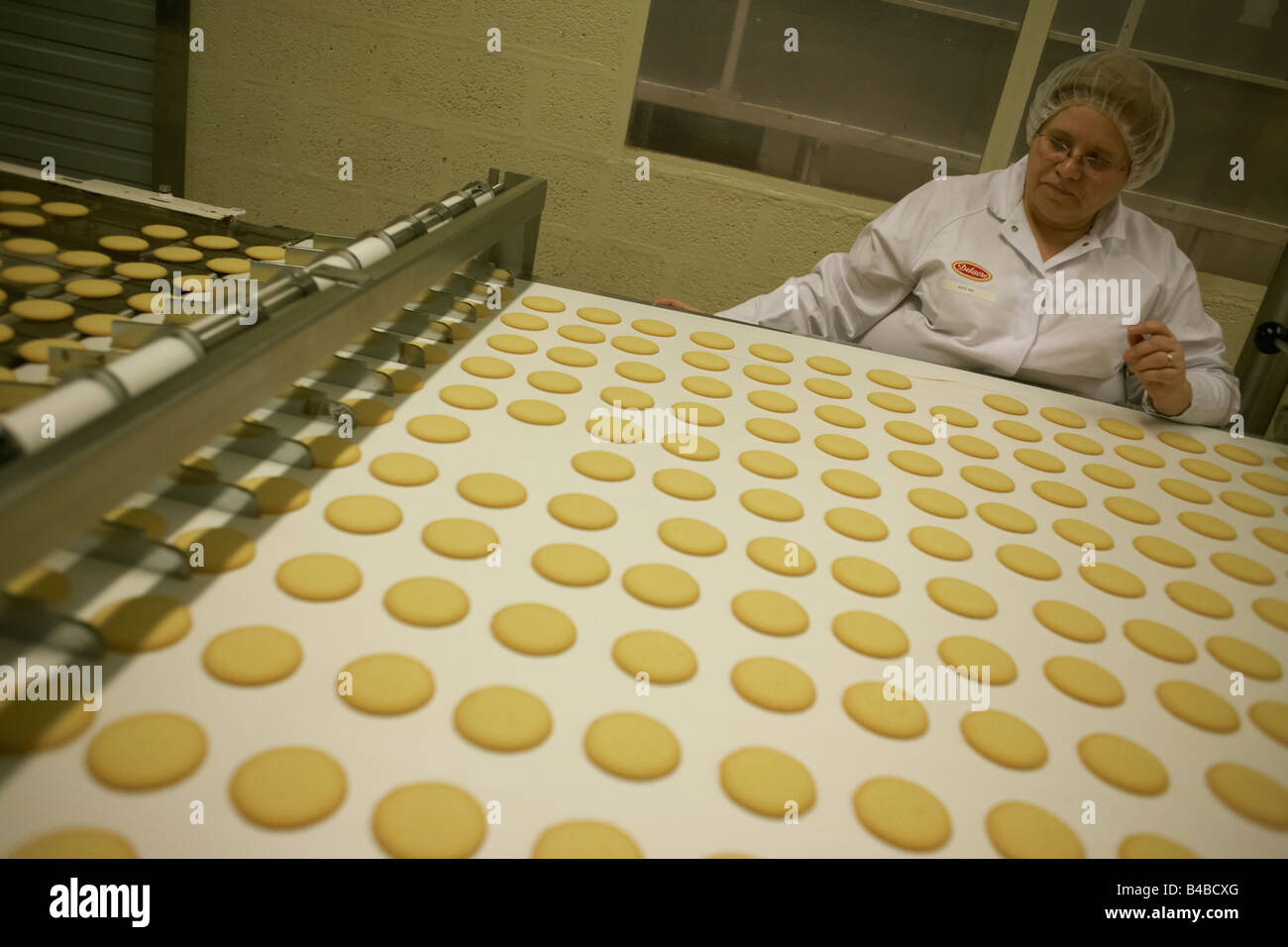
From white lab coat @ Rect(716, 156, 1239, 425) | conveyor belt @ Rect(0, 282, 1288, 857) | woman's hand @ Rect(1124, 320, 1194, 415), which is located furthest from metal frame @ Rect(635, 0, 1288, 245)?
conveyor belt @ Rect(0, 282, 1288, 857)

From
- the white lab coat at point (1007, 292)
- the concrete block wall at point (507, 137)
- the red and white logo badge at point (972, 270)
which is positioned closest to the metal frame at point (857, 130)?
the concrete block wall at point (507, 137)

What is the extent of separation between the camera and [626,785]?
0.69 m

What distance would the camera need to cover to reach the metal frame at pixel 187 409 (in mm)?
599

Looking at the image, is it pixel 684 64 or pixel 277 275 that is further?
pixel 684 64

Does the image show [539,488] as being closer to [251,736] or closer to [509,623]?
[509,623]

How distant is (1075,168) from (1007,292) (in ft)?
0.94

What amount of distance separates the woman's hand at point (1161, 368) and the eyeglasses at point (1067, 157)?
434 millimetres

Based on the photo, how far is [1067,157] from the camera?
1.90 metres

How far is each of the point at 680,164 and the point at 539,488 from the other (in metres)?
2.11

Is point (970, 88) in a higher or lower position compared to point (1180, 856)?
higher

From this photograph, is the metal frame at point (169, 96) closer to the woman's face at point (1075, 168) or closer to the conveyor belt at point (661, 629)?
the conveyor belt at point (661, 629)
